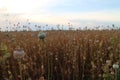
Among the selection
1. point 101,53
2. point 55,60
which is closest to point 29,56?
point 55,60

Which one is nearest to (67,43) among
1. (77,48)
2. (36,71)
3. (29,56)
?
(77,48)

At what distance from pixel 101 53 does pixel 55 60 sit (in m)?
0.74

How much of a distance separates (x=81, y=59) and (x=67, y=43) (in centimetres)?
68

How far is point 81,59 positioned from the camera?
16.4 ft

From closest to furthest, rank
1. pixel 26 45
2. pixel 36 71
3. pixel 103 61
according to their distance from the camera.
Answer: pixel 36 71
pixel 103 61
pixel 26 45

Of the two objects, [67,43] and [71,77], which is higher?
[67,43]

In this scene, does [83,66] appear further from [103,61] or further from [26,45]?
[26,45]

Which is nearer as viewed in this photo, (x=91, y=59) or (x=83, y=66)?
(x=83, y=66)

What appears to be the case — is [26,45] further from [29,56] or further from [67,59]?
[67,59]

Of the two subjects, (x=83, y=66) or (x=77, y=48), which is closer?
(x=83, y=66)

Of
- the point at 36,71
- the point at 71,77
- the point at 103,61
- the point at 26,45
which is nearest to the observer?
the point at 36,71

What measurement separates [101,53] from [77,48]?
39 centimetres

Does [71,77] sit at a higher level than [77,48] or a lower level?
lower

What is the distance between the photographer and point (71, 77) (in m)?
4.77
